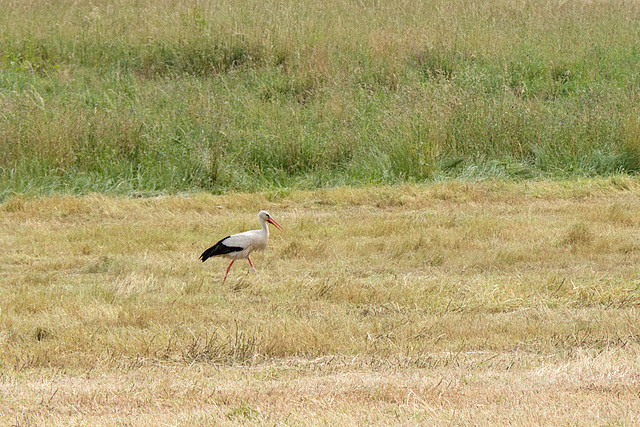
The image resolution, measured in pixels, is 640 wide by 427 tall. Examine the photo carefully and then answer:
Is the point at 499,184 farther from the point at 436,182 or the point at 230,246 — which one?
the point at 230,246

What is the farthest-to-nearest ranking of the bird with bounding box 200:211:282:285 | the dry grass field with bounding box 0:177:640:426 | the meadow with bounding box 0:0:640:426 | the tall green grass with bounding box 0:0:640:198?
the tall green grass with bounding box 0:0:640:198 → the bird with bounding box 200:211:282:285 → the meadow with bounding box 0:0:640:426 → the dry grass field with bounding box 0:177:640:426

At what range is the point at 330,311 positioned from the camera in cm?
561

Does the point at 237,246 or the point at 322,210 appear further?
the point at 322,210

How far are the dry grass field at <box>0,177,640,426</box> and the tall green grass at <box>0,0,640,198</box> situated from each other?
1.33 metres

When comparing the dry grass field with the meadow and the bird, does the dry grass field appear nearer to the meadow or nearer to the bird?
the meadow

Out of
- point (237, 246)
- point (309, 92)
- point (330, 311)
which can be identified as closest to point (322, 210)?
point (237, 246)

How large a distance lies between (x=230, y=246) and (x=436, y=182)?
14.9ft

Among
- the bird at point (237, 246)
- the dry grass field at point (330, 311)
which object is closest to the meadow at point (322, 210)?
the dry grass field at point (330, 311)

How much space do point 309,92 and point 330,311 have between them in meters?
8.71

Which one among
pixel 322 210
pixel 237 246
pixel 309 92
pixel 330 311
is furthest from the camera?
pixel 309 92

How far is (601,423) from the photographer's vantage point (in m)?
3.38

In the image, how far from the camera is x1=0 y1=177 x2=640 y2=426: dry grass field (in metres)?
3.77

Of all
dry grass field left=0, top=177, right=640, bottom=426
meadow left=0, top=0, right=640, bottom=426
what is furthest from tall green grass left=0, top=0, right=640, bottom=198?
dry grass field left=0, top=177, right=640, bottom=426

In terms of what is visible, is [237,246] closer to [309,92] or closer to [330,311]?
[330,311]
